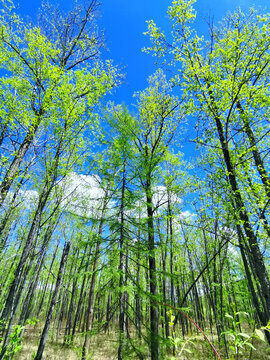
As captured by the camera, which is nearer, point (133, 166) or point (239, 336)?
point (239, 336)

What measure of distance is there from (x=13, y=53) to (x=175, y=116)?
7.23 meters

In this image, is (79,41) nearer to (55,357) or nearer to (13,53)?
(13,53)

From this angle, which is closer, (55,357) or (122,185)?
(122,185)

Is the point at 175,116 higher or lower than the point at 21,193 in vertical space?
higher

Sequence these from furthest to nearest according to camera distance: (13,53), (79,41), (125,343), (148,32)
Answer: (79,41), (13,53), (148,32), (125,343)

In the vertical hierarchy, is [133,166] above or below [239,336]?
above

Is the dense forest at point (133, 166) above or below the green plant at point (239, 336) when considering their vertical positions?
above

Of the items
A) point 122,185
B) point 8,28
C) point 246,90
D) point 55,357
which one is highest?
point 8,28

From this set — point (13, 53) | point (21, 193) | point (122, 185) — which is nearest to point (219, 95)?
point (122, 185)

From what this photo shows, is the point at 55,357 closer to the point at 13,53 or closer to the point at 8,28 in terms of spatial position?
the point at 13,53

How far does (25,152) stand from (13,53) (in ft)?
13.1

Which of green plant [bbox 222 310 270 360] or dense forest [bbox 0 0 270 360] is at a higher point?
dense forest [bbox 0 0 270 360]

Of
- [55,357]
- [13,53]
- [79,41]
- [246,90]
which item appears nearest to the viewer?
[246,90]

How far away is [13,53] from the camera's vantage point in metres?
7.20
